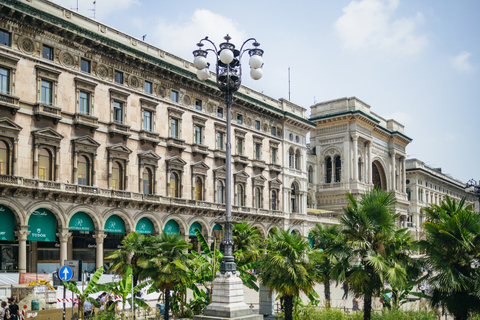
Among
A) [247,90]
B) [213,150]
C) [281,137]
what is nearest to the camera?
[213,150]

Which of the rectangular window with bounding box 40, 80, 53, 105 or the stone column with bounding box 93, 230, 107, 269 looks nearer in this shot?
the rectangular window with bounding box 40, 80, 53, 105

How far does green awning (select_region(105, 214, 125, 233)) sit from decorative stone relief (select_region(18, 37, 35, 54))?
1265cm

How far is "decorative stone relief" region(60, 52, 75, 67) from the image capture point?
3728 cm

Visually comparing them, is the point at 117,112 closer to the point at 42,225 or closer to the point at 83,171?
the point at 83,171

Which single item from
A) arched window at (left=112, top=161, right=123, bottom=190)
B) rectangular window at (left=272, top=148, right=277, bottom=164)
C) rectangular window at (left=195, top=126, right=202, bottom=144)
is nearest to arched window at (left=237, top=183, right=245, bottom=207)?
rectangular window at (left=272, top=148, right=277, bottom=164)

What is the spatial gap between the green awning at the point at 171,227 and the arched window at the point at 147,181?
3.09m

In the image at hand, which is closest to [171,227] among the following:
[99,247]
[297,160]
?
[99,247]

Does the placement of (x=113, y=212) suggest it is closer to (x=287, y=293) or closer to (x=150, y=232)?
(x=150, y=232)

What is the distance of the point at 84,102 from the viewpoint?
38.9 meters

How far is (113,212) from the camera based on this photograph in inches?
1569

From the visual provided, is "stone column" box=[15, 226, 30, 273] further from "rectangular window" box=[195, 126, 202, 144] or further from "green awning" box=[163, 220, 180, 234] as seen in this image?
"rectangular window" box=[195, 126, 202, 144]

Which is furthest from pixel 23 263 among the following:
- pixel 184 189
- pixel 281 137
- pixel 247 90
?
pixel 281 137

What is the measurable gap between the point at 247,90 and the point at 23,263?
93.8 ft

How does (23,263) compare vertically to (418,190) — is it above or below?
below
